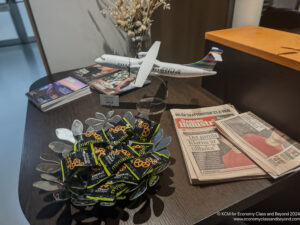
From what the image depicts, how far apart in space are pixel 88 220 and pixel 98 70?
0.91m

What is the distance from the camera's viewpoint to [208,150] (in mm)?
683

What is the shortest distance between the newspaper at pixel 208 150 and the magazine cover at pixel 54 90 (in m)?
0.54

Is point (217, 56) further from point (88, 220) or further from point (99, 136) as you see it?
point (88, 220)

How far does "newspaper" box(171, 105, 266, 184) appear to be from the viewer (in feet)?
1.96

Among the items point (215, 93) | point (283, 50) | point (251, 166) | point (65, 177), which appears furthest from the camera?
point (215, 93)

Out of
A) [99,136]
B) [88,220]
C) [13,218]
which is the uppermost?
[99,136]

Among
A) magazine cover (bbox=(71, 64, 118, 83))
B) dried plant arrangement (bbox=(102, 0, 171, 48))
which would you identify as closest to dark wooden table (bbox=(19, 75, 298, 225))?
magazine cover (bbox=(71, 64, 118, 83))

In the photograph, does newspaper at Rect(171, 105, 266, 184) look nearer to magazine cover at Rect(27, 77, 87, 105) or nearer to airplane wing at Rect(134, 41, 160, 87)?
airplane wing at Rect(134, 41, 160, 87)

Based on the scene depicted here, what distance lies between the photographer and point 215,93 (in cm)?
105

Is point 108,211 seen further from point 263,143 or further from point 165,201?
point 263,143

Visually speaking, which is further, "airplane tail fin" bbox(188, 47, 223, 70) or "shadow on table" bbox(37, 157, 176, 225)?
"airplane tail fin" bbox(188, 47, 223, 70)

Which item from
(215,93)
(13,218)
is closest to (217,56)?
(215,93)

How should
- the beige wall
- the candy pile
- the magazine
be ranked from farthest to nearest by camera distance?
the beige wall < the magazine < the candy pile

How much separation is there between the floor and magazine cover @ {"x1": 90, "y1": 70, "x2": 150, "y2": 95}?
91cm
